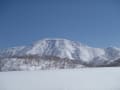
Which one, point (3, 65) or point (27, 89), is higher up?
point (3, 65)

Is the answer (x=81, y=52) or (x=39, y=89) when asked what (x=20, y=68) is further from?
(x=81, y=52)

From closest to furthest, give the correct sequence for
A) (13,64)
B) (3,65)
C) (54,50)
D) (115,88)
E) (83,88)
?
(115,88) → (83,88) → (3,65) → (13,64) → (54,50)

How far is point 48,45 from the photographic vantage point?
13212cm

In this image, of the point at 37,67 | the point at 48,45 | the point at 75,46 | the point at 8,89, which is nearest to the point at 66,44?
the point at 75,46

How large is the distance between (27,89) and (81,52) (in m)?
131

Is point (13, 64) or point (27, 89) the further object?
point (13, 64)

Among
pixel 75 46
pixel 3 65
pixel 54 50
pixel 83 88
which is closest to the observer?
pixel 83 88

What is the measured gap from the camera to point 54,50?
4995 inches

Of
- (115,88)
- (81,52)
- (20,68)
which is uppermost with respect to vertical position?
(81,52)

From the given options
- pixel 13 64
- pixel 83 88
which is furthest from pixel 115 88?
pixel 13 64

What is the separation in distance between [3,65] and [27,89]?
9.17 metres

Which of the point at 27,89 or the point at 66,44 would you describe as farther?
the point at 66,44

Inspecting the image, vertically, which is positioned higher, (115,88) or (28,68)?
(28,68)

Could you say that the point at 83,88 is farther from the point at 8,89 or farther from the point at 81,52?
the point at 81,52
